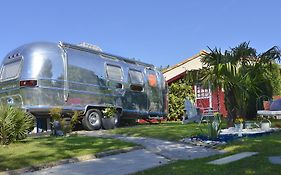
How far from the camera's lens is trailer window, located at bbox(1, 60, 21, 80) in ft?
44.0

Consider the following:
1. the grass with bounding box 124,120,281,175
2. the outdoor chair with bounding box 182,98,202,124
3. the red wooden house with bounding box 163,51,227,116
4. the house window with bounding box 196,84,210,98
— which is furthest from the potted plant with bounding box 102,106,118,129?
the house window with bounding box 196,84,210,98

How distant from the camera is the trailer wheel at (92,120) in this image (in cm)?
1454

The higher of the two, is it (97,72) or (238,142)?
(97,72)

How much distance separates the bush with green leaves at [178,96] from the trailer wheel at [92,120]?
27.0 feet

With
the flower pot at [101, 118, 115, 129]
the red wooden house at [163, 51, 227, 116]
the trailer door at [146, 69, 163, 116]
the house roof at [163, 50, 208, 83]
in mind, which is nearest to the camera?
the flower pot at [101, 118, 115, 129]

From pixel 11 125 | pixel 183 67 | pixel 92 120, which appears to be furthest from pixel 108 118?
pixel 183 67

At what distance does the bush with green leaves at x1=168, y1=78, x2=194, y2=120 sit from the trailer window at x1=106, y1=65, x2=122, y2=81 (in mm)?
7243

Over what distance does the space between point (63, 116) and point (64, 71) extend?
1623 mm

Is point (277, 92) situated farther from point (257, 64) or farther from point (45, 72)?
point (45, 72)

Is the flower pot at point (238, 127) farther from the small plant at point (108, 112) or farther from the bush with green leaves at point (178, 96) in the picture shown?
the bush with green leaves at point (178, 96)

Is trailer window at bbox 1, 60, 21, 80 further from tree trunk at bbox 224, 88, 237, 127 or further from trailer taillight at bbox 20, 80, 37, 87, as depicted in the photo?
tree trunk at bbox 224, 88, 237, 127

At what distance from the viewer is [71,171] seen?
7102 millimetres

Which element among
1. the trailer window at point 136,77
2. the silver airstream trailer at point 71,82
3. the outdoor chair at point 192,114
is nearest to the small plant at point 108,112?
the silver airstream trailer at point 71,82

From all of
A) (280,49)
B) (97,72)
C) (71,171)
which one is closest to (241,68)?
(280,49)
